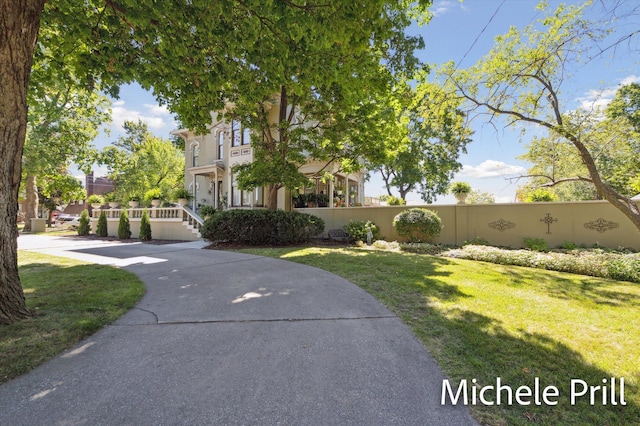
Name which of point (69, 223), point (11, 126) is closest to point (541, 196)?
point (11, 126)

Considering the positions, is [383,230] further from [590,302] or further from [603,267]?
[590,302]

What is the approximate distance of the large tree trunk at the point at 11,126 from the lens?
135 inches

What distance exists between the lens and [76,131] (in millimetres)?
19953

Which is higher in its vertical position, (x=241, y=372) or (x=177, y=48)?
(x=177, y=48)

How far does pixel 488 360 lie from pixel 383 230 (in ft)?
35.0

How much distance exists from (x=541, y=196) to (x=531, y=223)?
1277 millimetres

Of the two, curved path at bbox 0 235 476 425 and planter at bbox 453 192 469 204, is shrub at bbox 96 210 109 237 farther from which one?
planter at bbox 453 192 469 204

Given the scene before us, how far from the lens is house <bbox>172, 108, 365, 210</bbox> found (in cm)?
1680

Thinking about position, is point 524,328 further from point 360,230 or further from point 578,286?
point 360,230

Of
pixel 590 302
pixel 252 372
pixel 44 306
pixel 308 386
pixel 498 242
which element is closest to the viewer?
pixel 308 386

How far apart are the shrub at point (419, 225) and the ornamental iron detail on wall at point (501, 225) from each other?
208 centimetres

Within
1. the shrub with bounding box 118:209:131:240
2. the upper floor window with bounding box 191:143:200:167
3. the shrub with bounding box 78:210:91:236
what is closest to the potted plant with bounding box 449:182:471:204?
the upper floor window with bounding box 191:143:200:167

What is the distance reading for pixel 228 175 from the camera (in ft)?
58.1

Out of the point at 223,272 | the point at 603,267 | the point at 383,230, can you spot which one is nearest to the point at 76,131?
the point at 223,272
